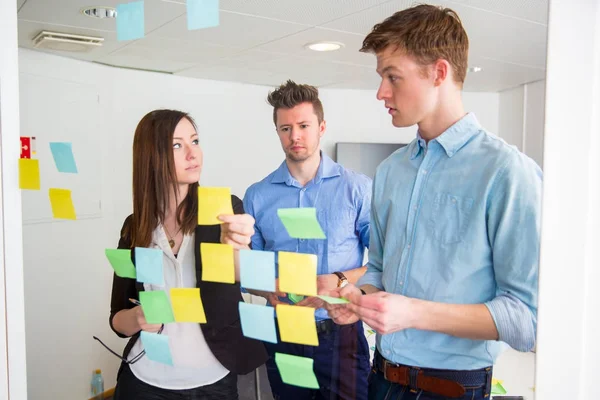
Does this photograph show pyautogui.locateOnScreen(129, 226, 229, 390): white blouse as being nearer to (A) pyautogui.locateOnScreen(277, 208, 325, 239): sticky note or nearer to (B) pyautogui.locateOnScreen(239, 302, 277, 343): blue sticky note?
(B) pyautogui.locateOnScreen(239, 302, 277, 343): blue sticky note

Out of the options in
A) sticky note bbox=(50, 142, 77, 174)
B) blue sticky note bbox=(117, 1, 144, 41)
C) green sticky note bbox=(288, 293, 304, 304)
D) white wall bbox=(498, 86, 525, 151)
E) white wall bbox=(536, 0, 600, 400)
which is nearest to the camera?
white wall bbox=(536, 0, 600, 400)

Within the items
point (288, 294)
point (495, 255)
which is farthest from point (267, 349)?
point (495, 255)

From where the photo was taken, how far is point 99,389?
3.90 ft

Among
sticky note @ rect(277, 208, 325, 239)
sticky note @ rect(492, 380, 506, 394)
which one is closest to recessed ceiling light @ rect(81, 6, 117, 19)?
sticky note @ rect(277, 208, 325, 239)

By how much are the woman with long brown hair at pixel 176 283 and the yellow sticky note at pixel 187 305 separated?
0.01 meters

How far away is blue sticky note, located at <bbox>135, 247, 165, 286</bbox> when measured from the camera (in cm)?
107

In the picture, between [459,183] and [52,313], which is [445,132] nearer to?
[459,183]

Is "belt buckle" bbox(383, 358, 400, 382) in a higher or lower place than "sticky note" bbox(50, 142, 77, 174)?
lower

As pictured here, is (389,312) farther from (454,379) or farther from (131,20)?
(131,20)

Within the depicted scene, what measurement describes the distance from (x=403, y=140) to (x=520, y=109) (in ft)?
0.67

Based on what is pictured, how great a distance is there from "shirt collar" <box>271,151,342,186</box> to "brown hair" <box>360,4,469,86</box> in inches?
9.5

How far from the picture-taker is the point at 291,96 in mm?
988

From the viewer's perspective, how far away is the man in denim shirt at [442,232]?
0.77m

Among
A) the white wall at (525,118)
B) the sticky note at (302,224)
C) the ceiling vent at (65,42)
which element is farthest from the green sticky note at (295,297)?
the ceiling vent at (65,42)
